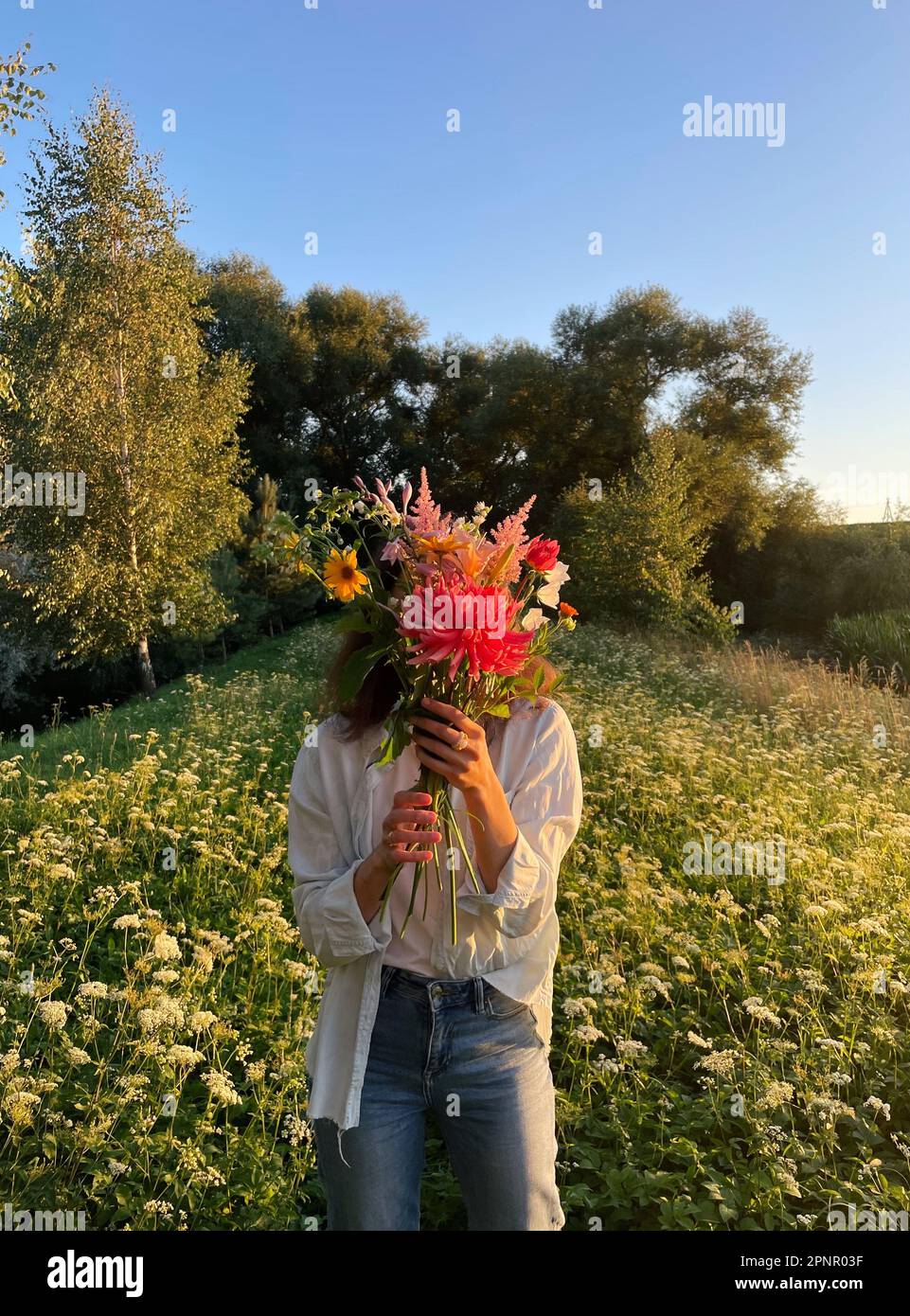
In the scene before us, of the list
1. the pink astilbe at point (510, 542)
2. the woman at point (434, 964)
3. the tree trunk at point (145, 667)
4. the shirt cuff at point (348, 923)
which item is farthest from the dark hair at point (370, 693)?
the tree trunk at point (145, 667)

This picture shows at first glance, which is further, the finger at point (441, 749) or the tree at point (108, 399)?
the tree at point (108, 399)

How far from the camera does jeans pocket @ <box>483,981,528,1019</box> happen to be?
2.09 m

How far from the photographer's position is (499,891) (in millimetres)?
2066

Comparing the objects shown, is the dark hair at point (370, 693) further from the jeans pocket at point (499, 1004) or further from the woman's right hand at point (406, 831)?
the jeans pocket at point (499, 1004)

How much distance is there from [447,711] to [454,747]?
0.08 m

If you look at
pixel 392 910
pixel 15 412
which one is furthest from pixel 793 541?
pixel 392 910

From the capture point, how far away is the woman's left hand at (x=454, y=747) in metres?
1.94

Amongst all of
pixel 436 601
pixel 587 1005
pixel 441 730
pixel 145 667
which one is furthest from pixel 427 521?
pixel 145 667

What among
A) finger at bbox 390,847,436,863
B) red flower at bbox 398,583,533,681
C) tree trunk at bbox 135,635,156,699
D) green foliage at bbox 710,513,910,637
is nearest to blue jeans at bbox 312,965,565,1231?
finger at bbox 390,847,436,863

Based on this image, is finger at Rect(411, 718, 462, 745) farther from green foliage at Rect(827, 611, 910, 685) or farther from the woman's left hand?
green foliage at Rect(827, 611, 910, 685)

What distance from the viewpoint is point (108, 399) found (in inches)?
755

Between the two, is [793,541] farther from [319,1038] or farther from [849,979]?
[319,1038]

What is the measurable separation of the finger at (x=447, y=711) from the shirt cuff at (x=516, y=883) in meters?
0.33

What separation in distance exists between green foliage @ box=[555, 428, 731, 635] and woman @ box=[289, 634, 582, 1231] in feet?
62.6
